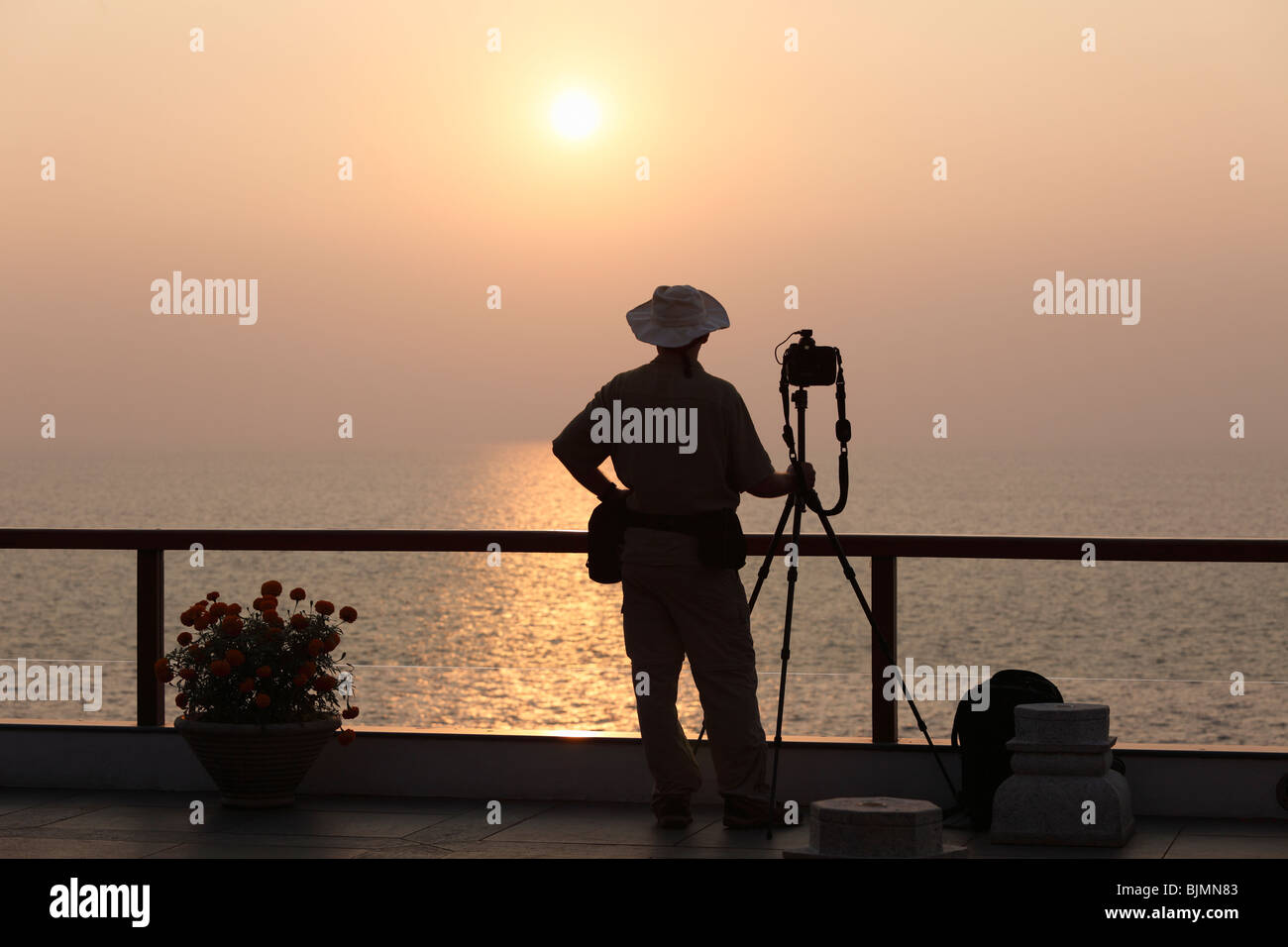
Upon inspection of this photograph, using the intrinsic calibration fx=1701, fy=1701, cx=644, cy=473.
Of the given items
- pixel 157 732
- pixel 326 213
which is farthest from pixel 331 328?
pixel 157 732

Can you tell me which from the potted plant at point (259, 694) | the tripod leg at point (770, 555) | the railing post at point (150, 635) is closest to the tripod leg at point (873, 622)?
the tripod leg at point (770, 555)

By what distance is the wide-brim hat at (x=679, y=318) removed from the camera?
17.2ft

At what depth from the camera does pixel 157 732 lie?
6.22 m

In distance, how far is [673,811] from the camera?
17.6 ft

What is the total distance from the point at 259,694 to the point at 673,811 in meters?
1.45

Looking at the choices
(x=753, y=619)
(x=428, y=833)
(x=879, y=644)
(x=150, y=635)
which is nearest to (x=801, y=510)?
(x=879, y=644)

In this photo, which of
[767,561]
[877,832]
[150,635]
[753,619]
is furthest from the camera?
[753,619]

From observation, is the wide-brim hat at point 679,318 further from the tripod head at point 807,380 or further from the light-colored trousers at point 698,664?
the light-colored trousers at point 698,664

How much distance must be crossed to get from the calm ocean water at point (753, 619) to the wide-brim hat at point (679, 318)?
1227 mm

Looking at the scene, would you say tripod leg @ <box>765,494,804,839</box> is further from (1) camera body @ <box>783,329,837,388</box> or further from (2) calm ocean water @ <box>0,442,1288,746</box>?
(2) calm ocean water @ <box>0,442,1288,746</box>

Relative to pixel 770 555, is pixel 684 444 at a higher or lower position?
higher

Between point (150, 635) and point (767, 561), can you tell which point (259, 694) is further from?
point (767, 561)
